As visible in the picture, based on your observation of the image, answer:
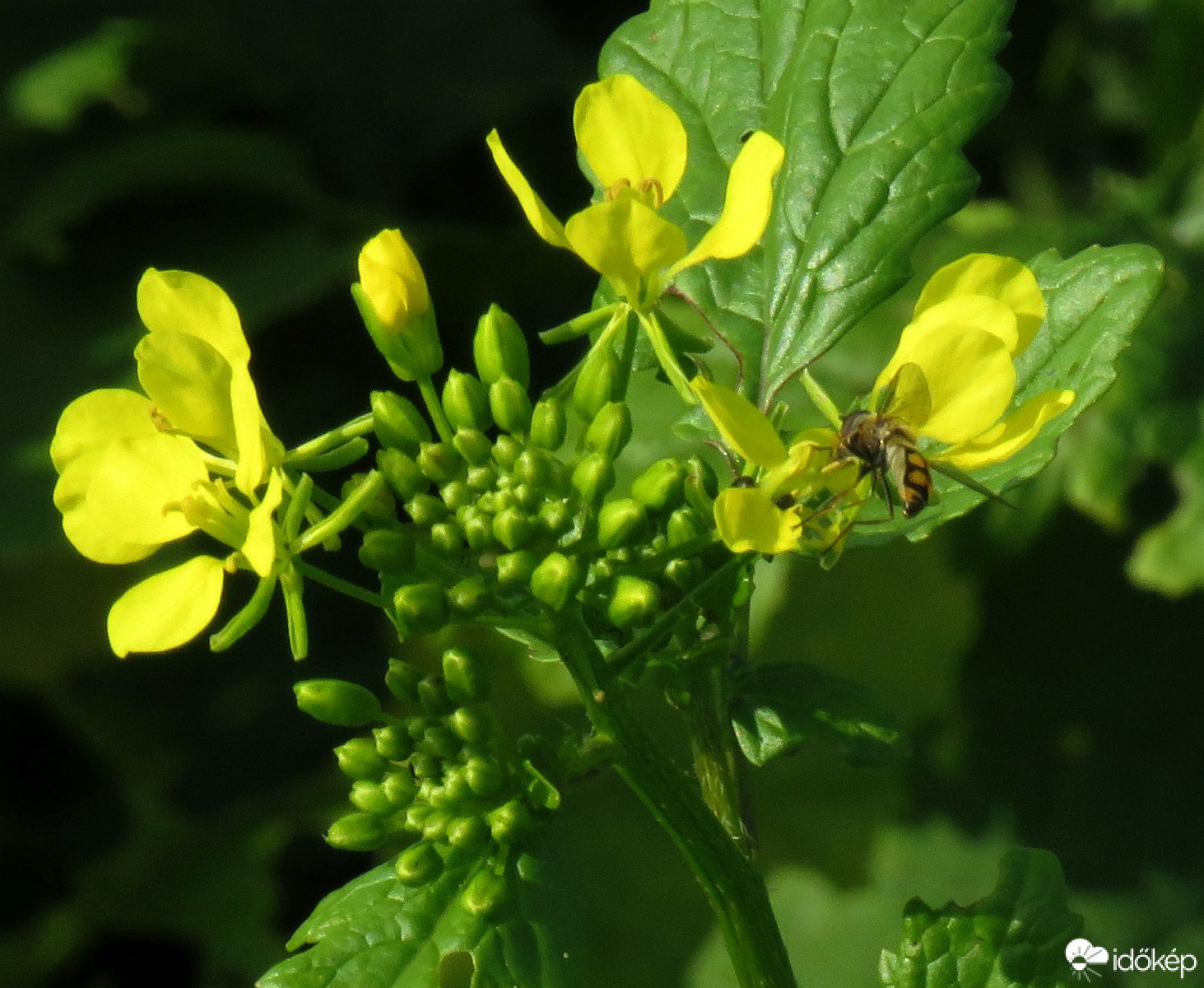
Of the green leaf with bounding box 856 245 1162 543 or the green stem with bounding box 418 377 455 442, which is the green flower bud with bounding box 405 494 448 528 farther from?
the green leaf with bounding box 856 245 1162 543

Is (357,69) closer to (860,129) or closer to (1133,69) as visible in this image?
(1133,69)

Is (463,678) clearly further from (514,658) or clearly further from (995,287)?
(514,658)

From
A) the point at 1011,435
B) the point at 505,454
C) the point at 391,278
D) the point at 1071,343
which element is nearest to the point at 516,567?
the point at 505,454

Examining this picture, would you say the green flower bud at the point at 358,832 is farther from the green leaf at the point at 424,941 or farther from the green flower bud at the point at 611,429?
the green flower bud at the point at 611,429

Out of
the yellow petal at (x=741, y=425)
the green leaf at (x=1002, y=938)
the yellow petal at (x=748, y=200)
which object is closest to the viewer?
the yellow petal at (x=741, y=425)

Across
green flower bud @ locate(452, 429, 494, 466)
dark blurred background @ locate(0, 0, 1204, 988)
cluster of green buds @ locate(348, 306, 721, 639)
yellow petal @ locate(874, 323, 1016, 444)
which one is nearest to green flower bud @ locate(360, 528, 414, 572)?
cluster of green buds @ locate(348, 306, 721, 639)

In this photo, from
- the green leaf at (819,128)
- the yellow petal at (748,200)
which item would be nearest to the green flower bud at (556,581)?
the yellow petal at (748,200)
